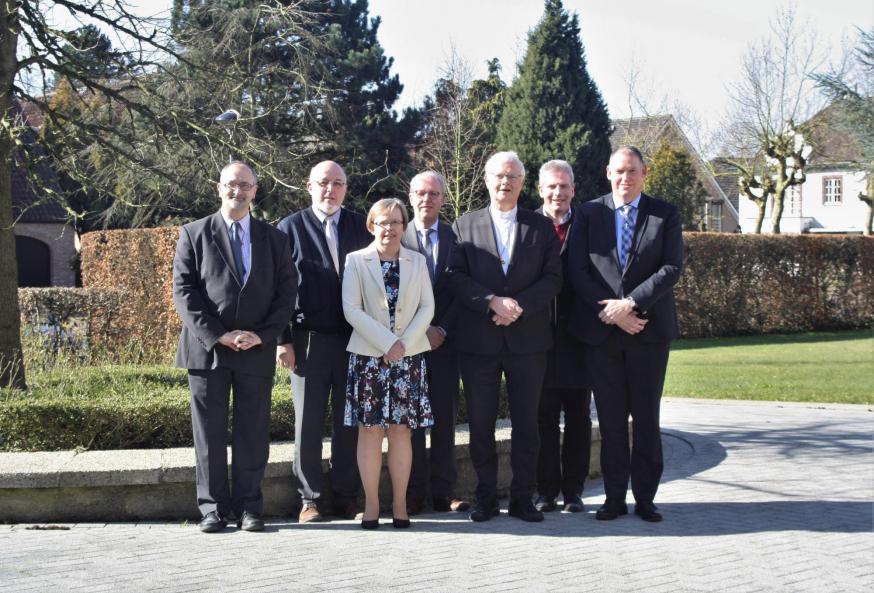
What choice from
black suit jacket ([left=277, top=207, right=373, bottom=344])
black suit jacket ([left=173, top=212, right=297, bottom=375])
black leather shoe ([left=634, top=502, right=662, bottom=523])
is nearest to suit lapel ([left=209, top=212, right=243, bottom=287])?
black suit jacket ([left=173, top=212, right=297, bottom=375])

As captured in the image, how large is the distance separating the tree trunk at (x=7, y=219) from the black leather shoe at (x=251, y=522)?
3537 millimetres

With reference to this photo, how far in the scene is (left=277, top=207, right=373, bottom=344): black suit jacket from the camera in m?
6.43

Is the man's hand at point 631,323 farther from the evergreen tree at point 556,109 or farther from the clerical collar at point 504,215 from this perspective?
the evergreen tree at point 556,109

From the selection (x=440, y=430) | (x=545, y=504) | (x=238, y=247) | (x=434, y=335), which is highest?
(x=238, y=247)

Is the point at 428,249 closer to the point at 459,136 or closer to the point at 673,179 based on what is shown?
the point at 459,136

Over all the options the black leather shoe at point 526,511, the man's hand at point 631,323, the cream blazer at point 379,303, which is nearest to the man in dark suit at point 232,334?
the cream blazer at point 379,303

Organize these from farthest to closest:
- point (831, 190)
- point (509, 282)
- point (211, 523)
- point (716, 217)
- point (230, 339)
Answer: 1. point (831, 190)
2. point (716, 217)
3. point (509, 282)
4. point (230, 339)
5. point (211, 523)

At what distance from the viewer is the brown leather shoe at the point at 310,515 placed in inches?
245

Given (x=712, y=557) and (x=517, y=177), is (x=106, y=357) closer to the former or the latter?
(x=517, y=177)

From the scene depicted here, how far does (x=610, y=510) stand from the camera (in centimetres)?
629

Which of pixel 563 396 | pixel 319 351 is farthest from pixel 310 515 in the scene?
pixel 563 396

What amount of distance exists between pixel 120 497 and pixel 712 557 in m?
3.54

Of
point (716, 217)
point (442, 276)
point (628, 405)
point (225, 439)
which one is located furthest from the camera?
point (716, 217)

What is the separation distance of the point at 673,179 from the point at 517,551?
32.3m
